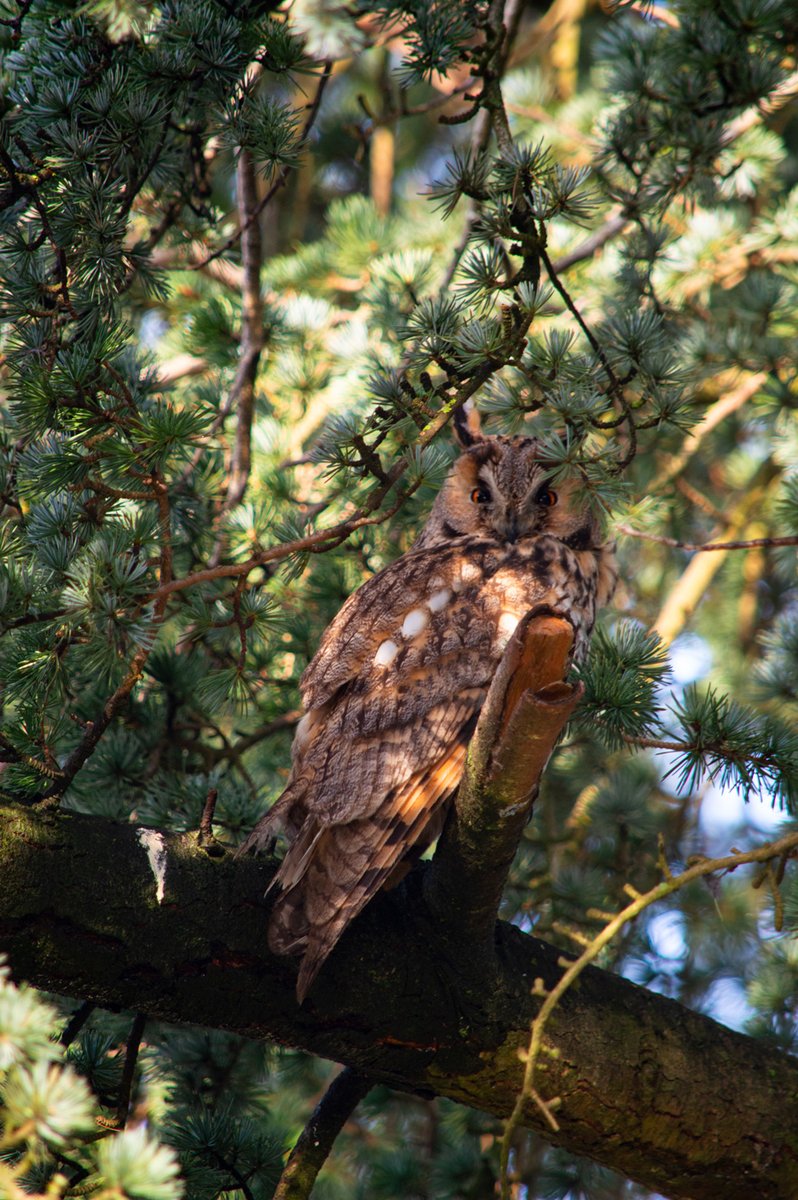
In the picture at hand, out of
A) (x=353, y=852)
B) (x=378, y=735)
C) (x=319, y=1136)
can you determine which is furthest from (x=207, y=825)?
(x=319, y=1136)

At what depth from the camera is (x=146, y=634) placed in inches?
62.1

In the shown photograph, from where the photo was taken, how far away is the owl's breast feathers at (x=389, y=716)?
185cm

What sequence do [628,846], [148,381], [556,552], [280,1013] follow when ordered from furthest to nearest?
[628,846] → [556,552] → [148,381] → [280,1013]

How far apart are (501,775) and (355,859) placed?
408 mm

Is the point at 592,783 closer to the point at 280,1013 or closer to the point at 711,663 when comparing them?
the point at 711,663

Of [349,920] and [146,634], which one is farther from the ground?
[146,634]

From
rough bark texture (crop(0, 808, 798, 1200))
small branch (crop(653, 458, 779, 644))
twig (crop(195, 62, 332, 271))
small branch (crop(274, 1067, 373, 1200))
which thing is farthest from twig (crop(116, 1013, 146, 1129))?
small branch (crop(653, 458, 779, 644))

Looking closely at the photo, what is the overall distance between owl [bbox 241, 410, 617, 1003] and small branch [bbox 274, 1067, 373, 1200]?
1.26 ft

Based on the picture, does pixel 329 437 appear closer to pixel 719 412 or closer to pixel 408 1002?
pixel 408 1002

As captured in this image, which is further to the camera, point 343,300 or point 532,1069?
point 343,300

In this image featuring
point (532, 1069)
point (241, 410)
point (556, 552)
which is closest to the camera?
point (532, 1069)

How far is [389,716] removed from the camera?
2.08 meters

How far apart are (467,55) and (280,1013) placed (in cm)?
180

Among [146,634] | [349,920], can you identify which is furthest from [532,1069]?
[146,634]
